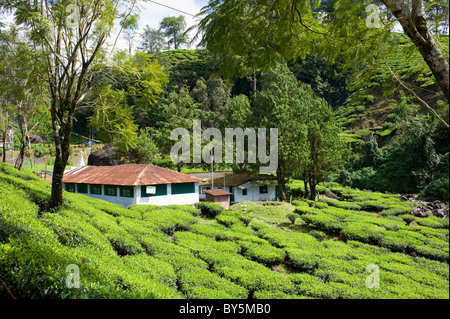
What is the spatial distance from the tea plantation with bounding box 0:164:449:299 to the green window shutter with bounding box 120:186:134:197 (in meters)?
3.62

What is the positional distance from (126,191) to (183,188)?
472 cm

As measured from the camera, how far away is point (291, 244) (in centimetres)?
1279

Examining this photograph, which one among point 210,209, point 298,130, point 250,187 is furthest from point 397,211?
point 210,209

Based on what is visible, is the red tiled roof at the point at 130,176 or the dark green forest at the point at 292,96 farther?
the red tiled roof at the point at 130,176

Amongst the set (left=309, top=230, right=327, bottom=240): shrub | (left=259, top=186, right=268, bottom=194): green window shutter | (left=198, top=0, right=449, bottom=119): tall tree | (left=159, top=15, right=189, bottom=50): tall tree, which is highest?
(left=159, top=15, right=189, bottom=50): tall tree

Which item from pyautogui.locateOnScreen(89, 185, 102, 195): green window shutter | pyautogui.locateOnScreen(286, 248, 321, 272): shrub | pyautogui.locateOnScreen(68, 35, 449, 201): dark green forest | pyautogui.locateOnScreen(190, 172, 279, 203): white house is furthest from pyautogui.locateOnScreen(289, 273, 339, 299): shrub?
pyautogui.locateOnScreen(89, 185, 102, 195): green window shutter

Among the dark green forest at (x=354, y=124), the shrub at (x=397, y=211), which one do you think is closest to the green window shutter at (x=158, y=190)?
the dark green forest at (x=354, y=124)

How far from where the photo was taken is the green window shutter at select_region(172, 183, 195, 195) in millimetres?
22320

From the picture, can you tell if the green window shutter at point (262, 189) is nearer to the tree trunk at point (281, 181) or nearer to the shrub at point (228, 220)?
the tree trunk at point (281, 181)

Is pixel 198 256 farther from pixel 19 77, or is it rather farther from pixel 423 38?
pixel 423 38

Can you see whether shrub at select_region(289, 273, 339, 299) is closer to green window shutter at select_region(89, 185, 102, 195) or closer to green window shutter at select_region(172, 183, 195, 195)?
green window shutter at select_region(172, 183, 195, 195)

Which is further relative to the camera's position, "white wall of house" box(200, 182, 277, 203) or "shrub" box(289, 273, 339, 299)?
"white wall of house" box(200, 182, 277, 203)

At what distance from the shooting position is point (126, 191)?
67.8ft

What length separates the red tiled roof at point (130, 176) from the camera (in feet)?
68.5
